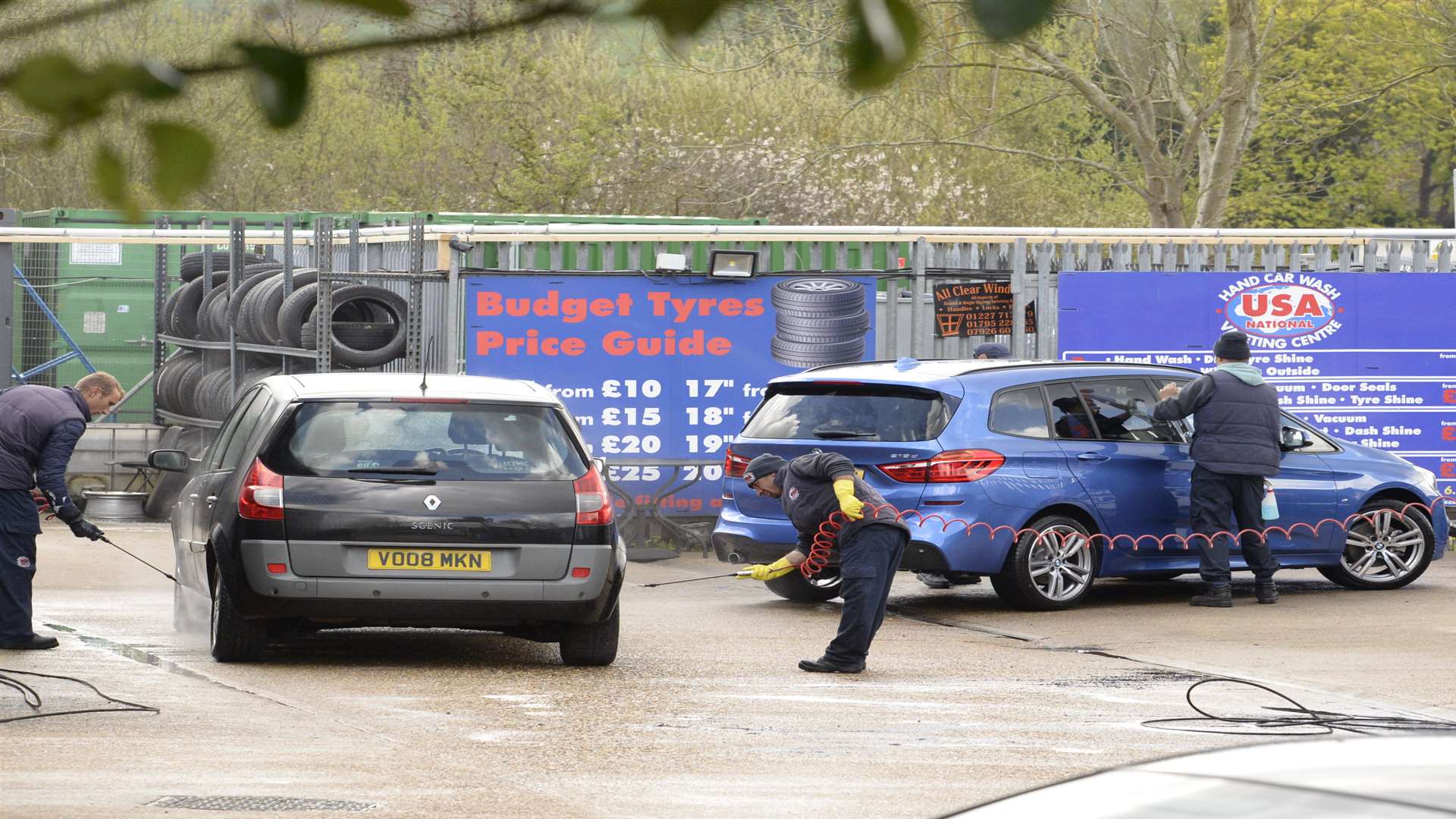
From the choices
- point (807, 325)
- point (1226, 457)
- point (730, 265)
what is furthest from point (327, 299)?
point (1226, 457)

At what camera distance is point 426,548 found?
9578 mm

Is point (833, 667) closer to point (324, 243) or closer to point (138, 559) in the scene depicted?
point (138, 559)

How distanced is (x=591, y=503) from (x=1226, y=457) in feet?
15.8

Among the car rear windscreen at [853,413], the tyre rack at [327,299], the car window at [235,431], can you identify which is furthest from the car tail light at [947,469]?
the tyre rack at [327,299]

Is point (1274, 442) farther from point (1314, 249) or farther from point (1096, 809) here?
point (1096, 809)

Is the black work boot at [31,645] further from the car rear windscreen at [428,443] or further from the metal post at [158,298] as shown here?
the metal post at [158,298]

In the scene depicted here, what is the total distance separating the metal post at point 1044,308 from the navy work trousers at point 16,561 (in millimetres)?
9146

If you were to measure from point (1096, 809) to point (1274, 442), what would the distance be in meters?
10.8

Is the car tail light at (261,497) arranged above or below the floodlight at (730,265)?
below

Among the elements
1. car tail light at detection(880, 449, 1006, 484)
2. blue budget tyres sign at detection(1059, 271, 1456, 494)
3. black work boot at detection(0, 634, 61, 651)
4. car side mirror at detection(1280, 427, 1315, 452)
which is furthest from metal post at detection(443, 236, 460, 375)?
car side mirror at detection(1280, 427, 1315, 452)

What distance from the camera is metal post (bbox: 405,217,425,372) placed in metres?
16.7

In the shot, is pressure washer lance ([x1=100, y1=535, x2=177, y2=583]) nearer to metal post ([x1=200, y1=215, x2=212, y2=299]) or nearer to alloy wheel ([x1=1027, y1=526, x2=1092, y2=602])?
alloy wheel ([x1=1027, y1=526, x2=1092, y2=602])

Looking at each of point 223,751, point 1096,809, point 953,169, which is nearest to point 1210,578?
point 223,751

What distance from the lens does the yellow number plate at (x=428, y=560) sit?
9.53m
